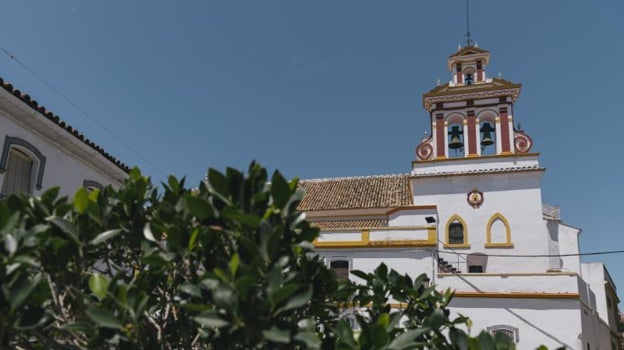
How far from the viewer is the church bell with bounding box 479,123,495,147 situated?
19609mm

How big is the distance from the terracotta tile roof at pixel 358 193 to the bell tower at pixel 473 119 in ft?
8.36

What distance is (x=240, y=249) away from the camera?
2742 mm

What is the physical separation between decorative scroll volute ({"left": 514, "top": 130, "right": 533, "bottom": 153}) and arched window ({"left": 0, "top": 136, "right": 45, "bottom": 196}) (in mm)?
16382

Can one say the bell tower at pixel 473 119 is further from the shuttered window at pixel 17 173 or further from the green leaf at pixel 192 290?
the green leaf at pixel 192 290

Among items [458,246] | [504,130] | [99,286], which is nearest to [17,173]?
[99,286]

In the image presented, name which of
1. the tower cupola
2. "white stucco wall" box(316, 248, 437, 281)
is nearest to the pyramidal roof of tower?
the tower cupola

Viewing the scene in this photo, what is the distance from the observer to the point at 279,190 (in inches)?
110

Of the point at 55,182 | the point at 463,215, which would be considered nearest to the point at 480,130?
the point at 463,215

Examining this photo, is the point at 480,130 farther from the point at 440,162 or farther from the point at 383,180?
the point at 383,180

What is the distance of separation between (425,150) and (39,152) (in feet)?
47.0

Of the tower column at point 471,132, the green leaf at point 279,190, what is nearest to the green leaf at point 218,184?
the green leaf at point 279,190

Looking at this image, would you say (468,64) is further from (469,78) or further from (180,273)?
(180,273)

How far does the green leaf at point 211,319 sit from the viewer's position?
237cm

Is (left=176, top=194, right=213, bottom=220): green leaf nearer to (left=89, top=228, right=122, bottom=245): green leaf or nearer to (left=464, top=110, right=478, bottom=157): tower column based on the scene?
(left=89, top=228, right=122, bottom=245): green leaf
